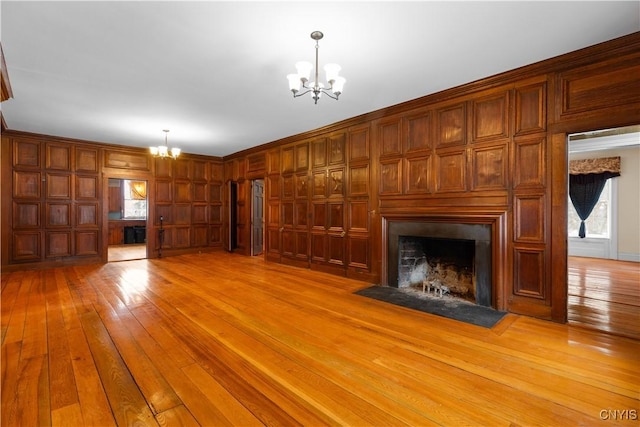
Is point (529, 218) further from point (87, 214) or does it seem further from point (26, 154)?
point (26, 154)

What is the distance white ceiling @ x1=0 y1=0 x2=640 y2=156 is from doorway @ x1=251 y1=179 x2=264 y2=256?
132 inches

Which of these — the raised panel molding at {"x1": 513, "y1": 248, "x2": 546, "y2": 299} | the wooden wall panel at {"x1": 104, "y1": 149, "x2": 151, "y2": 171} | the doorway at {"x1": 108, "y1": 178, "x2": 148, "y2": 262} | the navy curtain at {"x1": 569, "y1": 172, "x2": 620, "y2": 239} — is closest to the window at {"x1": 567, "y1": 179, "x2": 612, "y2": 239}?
the navy curtain at {"x1": 569, "y1": 172, "x2": 620, "y2": 239}

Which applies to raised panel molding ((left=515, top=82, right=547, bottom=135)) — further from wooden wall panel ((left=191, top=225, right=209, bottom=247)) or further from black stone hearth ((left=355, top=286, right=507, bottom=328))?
wooden wall panel ((left=191, top=225, right=209, bottom=247))

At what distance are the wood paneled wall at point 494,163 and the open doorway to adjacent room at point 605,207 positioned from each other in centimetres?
234

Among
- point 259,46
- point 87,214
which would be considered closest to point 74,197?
point 87,214

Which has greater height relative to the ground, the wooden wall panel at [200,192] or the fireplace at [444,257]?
the wooden wall panel at [200,192]

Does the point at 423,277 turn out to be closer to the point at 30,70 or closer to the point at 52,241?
the point at 30,70

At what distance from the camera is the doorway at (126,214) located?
1024 cm

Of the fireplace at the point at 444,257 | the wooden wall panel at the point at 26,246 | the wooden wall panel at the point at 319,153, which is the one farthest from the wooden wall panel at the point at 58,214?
the fireplace at the point at 444,257

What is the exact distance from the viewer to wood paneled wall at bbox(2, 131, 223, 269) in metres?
5.71

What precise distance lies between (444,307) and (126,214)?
452 inches

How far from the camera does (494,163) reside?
3.47 meters

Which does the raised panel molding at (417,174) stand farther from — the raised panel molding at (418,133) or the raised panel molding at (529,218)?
the raised panel molding at (529,218)

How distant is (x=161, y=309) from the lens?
3.35m
